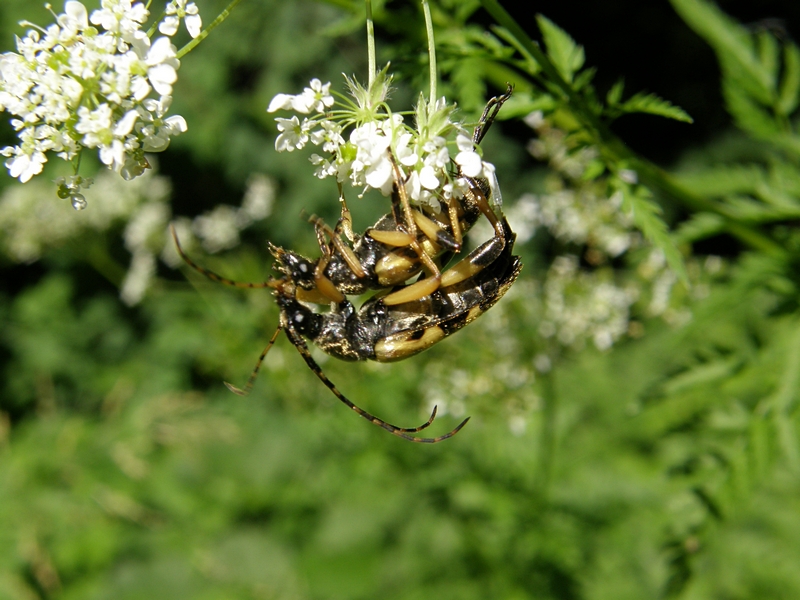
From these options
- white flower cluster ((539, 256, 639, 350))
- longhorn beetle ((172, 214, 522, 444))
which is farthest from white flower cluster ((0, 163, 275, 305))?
longhorn beetle ((172, 214, 522, 444))

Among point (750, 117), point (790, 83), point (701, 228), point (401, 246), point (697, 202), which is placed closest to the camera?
point (401, 246)

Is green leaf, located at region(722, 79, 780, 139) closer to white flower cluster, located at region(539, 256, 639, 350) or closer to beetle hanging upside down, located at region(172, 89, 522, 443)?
white flower cluster, located at region(539, 256, 639, 350)

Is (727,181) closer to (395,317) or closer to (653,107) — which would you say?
(653,107)

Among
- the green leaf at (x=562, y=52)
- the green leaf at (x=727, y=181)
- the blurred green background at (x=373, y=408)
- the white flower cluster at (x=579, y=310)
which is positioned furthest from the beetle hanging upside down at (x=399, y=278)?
the white flower cluster at (x=579, y=310)

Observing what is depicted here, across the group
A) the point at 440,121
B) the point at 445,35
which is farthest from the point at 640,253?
the point at 440,121

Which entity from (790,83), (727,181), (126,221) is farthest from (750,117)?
(126,221)

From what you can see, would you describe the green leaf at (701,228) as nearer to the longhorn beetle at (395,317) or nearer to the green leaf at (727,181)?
the green leaf at (727,181)

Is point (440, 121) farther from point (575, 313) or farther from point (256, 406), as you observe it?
point (256, 406)
